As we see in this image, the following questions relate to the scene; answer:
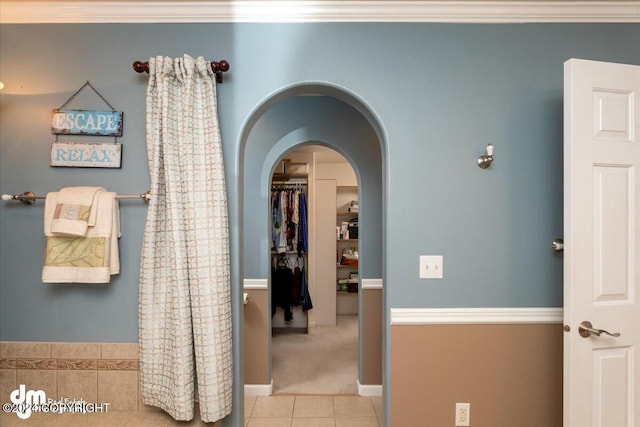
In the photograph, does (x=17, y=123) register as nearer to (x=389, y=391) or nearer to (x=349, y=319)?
(x=389, y=391)

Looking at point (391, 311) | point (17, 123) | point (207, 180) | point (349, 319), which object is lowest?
point (349, 319)

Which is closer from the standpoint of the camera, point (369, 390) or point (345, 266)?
point (369, 390)

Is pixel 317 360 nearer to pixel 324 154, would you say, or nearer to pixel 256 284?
pixel 256 284

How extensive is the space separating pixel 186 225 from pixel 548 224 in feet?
5.77

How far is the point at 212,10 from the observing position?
163 centimetres

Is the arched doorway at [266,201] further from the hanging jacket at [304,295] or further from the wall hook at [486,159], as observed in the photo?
the hanging jacket at [304,295]

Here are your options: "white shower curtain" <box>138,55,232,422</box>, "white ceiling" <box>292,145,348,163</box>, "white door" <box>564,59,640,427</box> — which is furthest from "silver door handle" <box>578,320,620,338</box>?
"white ceiling" <box>292,145,348,163</box>

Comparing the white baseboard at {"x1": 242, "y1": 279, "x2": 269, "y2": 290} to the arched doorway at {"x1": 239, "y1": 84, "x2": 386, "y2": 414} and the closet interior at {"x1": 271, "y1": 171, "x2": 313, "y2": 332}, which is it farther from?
the closet interior at {"x1": 271, "y1": 171, "x2": 313, "y2": 332}

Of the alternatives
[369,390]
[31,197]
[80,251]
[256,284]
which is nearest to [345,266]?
[369,390]

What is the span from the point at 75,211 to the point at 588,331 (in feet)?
7.59

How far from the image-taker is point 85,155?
1.65m

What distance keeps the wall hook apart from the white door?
0.29 meters

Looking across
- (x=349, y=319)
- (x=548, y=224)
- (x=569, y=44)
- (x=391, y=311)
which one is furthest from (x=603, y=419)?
Answer: (x=349, y=319)

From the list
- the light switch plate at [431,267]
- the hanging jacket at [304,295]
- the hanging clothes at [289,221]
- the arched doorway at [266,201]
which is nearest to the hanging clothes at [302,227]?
the hanging clothes at [289,221]
